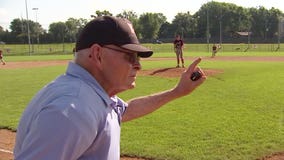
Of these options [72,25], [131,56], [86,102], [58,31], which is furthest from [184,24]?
[86,102]

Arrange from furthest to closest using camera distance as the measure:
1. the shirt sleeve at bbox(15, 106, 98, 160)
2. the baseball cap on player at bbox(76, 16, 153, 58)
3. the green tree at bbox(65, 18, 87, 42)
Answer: the green tree at bbox(65, 18, 87, 42)
the baseball cap on player at bbox(76, 16, 153, 58)
the shirt sleeve at bbox(15, 106, 98, 160)

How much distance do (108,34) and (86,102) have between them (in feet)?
1.16

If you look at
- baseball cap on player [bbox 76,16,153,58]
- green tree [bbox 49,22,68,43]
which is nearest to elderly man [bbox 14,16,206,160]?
baseball cap on player [bbox 76,16,153,58]

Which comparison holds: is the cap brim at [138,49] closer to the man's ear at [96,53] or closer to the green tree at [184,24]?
the man's ear at [96,53]

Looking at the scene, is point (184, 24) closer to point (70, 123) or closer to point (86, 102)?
point (86, 102)

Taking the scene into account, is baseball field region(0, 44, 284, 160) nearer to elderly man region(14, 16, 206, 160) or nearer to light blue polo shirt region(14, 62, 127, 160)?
elderly man region(14, 16, 206, 160)

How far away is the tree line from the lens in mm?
106569

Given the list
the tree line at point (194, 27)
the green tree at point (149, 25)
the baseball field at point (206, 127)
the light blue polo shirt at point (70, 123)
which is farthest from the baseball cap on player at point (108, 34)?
the green tree at point (149, 25)

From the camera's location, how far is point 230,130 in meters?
8.03

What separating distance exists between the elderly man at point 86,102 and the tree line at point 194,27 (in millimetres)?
102810

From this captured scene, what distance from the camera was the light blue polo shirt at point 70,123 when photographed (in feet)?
4.91

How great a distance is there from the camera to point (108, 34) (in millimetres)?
1839

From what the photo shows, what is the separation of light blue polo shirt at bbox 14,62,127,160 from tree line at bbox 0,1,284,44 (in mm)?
102961

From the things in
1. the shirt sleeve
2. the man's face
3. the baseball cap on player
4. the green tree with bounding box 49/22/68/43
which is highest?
the green tree with bounding box 49/22/68/43
